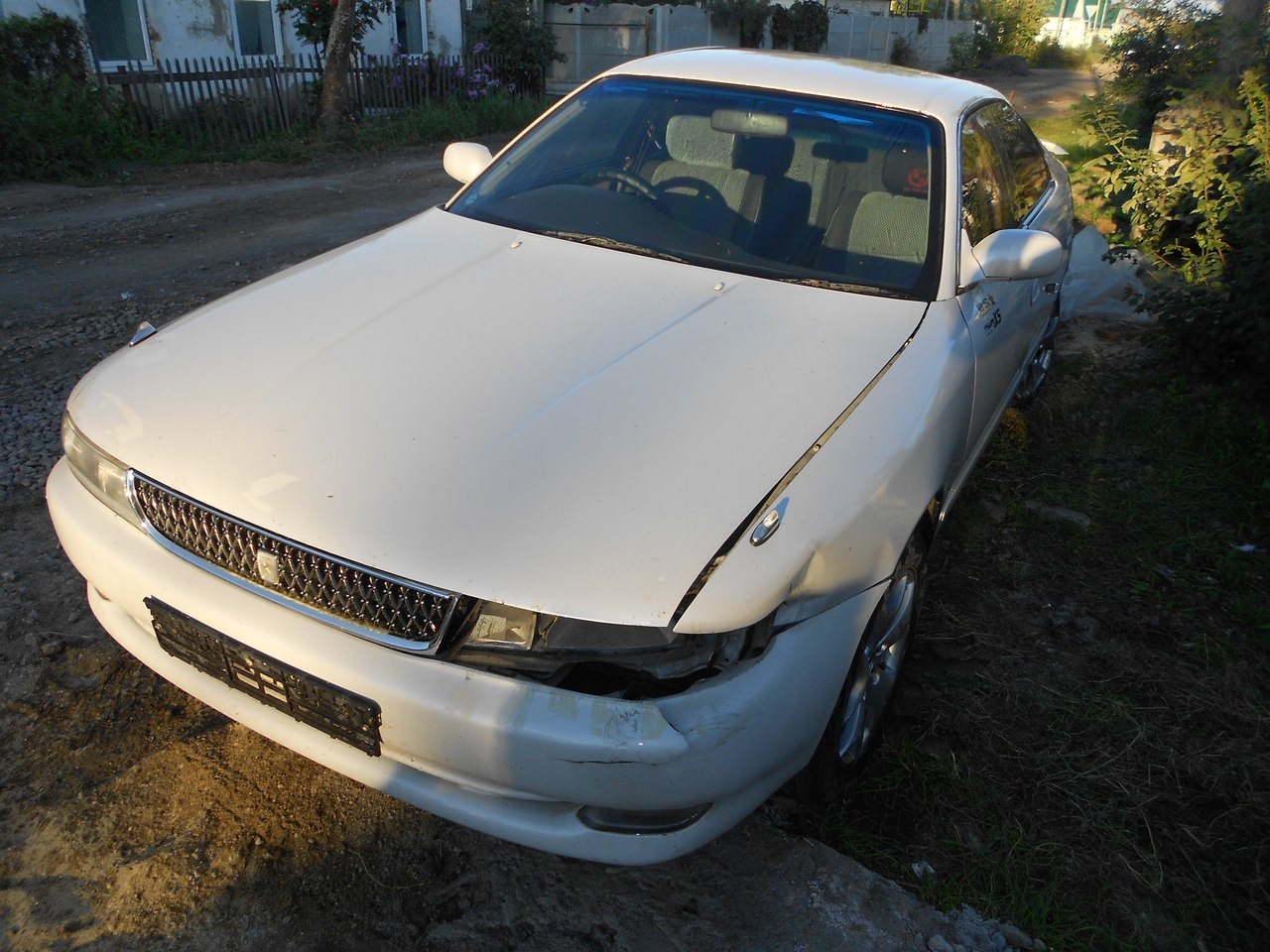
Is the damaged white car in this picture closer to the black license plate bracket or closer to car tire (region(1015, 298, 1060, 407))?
the black license plate bracket

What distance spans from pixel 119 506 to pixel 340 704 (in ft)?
2.54

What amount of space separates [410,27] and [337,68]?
433cm

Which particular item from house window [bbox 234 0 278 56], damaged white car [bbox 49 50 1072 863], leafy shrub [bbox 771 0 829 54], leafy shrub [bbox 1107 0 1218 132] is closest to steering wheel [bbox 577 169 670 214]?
damaged white car [bbox 49 50 1072 863]

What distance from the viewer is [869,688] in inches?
96.5

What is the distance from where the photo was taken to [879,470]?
7.09ft

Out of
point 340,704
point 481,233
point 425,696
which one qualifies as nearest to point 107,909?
point 340,704

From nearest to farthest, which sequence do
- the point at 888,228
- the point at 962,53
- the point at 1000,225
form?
the point at 888,228 < the point at 1000,225 < the point at 962,53

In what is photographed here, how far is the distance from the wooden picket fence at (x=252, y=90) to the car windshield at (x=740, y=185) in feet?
29.8

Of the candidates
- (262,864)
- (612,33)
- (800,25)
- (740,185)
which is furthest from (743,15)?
(262,864)

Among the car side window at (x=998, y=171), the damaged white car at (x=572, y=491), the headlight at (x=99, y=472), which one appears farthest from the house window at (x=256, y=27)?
the headlight at (x=99, y=472)

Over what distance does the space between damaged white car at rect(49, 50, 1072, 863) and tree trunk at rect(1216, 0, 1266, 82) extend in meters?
4.73

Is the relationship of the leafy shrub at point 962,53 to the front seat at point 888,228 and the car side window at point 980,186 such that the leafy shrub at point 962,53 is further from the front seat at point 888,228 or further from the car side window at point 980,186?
the front seat at point 888,228

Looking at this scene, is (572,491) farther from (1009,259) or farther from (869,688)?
(1009,259)

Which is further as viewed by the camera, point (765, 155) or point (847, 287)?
point (765, 155)
